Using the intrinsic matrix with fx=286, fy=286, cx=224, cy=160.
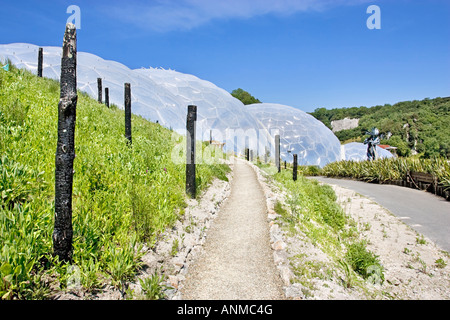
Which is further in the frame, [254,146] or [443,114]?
[443,114]

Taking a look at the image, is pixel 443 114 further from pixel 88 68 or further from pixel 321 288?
pixel 321 288

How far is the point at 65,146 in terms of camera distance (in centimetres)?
379

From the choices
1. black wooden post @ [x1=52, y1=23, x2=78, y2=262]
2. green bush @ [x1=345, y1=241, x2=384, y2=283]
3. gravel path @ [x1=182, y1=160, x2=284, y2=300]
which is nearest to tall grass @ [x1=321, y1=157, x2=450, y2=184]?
green bush @ [x1=345, y1=241, x2=384, y2=283]

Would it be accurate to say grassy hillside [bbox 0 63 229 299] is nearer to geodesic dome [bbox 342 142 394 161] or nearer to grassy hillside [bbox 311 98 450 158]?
geodesic dome [bbox 342 142 394 161]

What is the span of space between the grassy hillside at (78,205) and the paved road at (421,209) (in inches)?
373

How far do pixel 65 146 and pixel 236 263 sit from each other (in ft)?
12.8

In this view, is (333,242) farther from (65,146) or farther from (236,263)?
(65,146)

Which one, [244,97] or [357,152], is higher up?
[244,97]

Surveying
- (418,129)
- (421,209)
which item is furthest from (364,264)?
(418,129)

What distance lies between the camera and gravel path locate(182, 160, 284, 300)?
477 cm

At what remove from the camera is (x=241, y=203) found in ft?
35.5

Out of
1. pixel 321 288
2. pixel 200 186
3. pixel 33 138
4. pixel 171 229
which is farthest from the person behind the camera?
pixel 200 186
